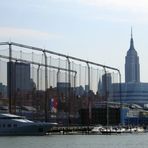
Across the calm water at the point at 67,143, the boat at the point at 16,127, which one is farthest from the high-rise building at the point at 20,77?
the calm water at the point at 67,143

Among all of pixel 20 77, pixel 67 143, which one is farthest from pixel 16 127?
pixel 20 77

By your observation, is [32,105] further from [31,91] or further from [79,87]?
[79,87]

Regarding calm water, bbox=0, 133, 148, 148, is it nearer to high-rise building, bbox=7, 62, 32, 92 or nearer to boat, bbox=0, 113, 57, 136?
boat, bbox=0, 113, 57, 136

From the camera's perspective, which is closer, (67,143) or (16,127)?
(67,143)

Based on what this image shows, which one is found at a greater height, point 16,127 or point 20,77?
point 20,77

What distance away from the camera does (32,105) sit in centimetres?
17100

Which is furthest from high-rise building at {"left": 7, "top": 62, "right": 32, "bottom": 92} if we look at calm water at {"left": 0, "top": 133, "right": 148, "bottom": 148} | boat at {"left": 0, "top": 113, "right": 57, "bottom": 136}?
calm water at {"left": 0, "top": 133, "right": 148, "bottom": 148}

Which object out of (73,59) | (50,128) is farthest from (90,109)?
(50,128)

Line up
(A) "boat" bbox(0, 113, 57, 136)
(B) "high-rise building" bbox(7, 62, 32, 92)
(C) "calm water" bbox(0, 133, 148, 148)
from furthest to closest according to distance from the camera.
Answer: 1. (B) "high-rise building" bbox(7, 62, 32, 92)
2. (A) "boat" bbox(0, 113, 57, 136)
3. (C) "calm water" bbox(0, 133, 148, 148)

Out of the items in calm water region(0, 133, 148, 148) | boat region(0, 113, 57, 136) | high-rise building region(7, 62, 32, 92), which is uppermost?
high-rise building region(7, 62, 32, 92)

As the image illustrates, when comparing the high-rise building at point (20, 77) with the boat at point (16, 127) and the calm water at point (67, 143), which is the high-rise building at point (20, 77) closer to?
the boat at point (16, 127)

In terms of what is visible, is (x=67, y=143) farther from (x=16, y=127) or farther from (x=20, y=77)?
(x=20, y=77)

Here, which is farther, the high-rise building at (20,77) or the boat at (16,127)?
the high-rise building at (20,77)

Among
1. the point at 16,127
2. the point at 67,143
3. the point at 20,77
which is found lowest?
the point at 67,143
